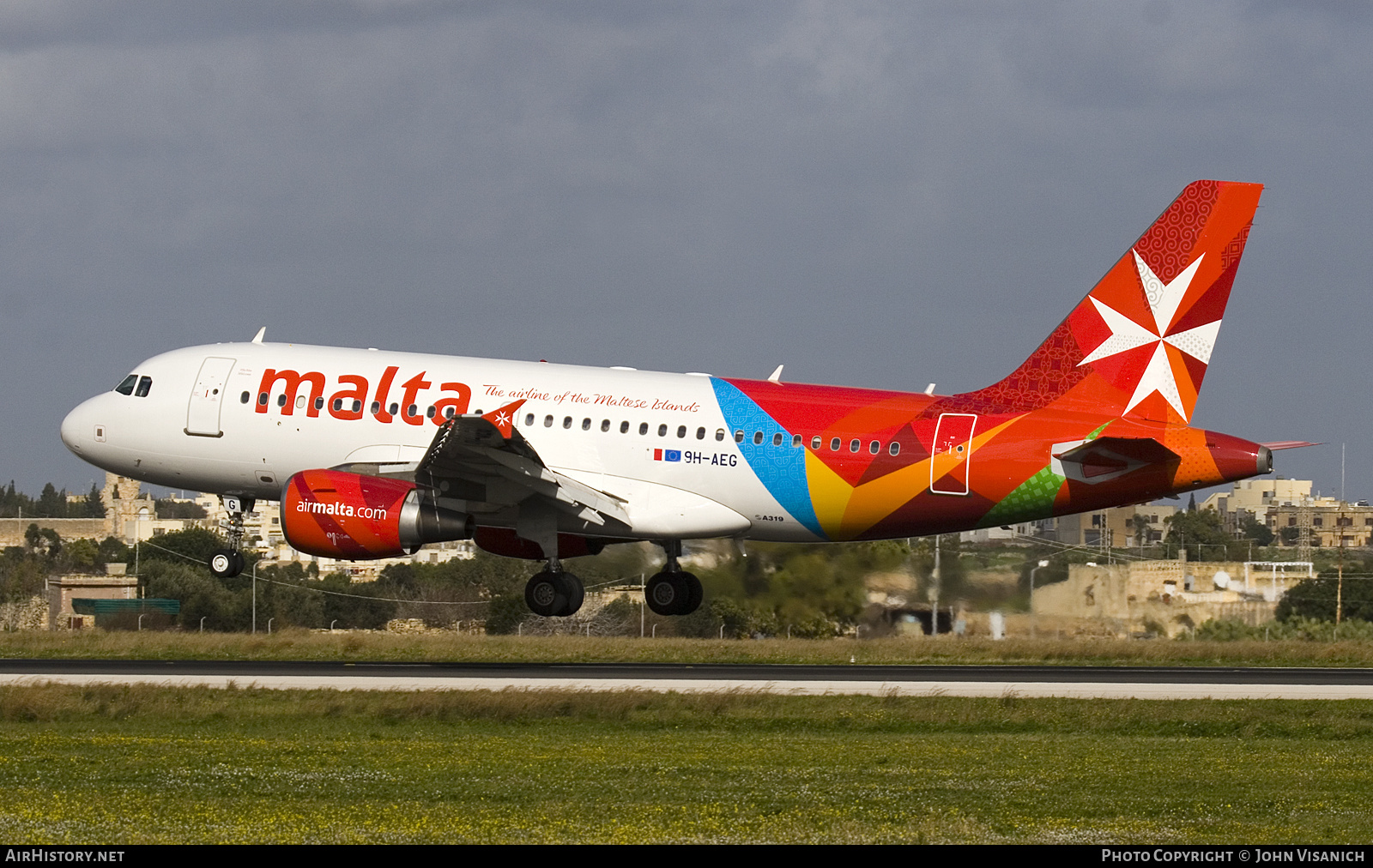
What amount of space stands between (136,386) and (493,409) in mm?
9109

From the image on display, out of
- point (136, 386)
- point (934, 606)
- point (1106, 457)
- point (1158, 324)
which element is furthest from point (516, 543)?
point (1158, 324)

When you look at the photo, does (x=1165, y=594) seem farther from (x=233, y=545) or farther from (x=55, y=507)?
(x=55, y=507)

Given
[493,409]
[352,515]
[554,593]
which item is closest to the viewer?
[352,515]

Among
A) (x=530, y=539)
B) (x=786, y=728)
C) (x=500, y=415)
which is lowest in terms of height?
(x=786, y=728)

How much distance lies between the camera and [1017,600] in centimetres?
4781

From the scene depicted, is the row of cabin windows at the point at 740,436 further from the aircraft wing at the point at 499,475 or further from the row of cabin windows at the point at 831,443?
the aircraft wing at the point at 499,475

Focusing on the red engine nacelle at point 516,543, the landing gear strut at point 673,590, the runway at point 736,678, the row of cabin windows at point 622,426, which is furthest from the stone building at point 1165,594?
the row of cabin windows at point 622,426

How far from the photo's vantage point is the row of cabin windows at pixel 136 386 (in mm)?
41000

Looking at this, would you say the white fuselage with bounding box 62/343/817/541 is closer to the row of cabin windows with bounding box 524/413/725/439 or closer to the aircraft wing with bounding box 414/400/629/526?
the row of cabin windows with bounding box 524/413/725/439

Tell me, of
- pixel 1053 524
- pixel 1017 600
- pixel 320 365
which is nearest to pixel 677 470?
pixel 320 365

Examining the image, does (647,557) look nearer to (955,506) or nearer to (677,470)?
(677,470)

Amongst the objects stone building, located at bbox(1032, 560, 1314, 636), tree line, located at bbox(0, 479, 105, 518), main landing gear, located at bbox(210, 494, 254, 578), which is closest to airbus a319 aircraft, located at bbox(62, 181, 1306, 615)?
main landing gear, located at bbox(210, 494, 254, 578)

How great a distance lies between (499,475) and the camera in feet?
121

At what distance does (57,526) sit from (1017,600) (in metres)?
70.4
